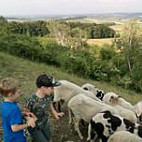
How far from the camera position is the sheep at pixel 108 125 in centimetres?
670

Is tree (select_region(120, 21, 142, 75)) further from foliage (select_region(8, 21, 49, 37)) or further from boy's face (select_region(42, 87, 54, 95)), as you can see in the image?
boy's face (select_region(42, 87, 54, 95))

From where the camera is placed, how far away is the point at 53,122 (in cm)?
809

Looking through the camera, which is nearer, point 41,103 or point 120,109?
point 41,103

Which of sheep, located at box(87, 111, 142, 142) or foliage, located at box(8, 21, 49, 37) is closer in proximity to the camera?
sheep, located at box(87, 111, 142, 142)

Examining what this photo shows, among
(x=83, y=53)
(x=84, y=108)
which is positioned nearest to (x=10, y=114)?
(x=84, y=108)

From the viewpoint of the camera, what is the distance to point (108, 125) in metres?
6.71

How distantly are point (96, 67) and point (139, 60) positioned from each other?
1865 cm

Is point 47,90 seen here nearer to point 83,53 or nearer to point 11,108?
point 11,108

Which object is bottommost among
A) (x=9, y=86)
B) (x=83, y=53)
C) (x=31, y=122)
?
(x=83, y=53)

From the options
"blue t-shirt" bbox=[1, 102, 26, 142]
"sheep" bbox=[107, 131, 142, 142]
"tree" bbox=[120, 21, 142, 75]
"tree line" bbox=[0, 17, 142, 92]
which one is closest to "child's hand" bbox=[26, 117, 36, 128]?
"blue t-shirt" bbox=[1, 102, 26, 142]

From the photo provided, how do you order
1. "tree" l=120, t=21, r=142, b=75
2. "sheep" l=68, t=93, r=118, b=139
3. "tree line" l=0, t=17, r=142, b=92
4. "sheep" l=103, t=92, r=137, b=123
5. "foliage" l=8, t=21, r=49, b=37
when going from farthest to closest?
"tree" l=120, t=21, r=142, b=75 < "foliage" l=8, t=21, r=49, b=37 < "tree line" l=0, t=17, r=142, b=92 < "sheep" l=103, t=92, r=137, b=123 < "sheep" l=68, t=93, r=118, b=139

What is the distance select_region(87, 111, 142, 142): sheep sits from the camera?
22.0 feet

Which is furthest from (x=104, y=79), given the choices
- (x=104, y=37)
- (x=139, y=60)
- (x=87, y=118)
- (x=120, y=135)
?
(x=104, y=37)

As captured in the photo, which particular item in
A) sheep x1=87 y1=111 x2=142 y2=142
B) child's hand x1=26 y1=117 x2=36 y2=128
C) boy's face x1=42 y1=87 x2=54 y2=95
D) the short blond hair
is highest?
the short blond hair
